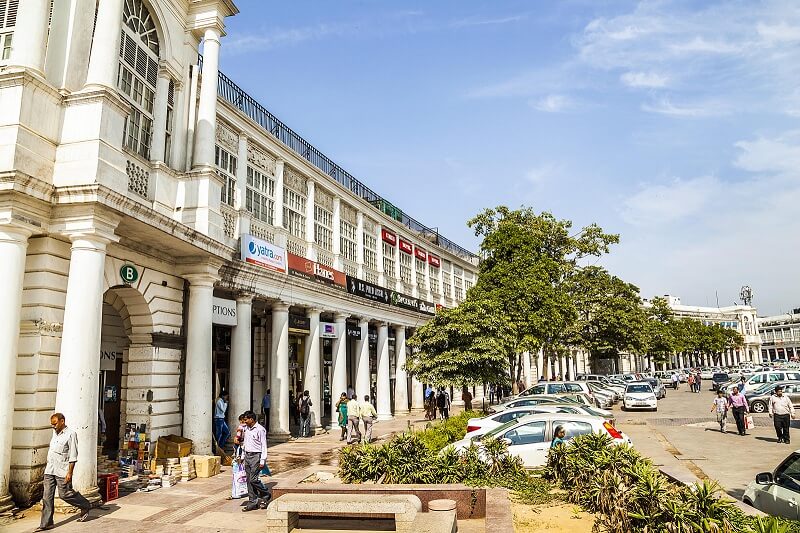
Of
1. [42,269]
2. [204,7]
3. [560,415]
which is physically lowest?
[560,415]

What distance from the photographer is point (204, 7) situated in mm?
16484

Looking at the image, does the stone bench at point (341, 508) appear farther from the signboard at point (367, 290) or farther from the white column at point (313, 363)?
the signboard at point (367, 290)

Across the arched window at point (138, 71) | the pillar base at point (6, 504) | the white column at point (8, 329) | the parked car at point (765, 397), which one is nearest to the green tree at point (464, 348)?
the arched window at point (138, 71)

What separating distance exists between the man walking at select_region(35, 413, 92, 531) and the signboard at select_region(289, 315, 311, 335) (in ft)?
43.4

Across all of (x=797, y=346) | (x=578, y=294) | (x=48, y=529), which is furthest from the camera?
(x=797, y=346)

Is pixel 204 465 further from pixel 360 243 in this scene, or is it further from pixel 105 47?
pixel 360 243

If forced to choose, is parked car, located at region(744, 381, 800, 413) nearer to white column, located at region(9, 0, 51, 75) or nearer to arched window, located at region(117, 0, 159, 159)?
arched window, located at region(117, 0, 159, 159)

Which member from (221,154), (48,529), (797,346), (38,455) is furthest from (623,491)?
(797,346)

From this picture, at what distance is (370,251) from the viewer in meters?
31.0

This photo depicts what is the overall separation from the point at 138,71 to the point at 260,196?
25.2ft

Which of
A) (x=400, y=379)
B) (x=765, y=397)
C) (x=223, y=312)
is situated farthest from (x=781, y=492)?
(x=400, y=379)

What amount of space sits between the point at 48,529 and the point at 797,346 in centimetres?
18059

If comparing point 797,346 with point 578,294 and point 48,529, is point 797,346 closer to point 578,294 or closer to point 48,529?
Result: point 578,294

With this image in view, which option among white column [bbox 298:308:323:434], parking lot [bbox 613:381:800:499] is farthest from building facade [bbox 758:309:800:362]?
white column [bbox 298:308:323:434]
